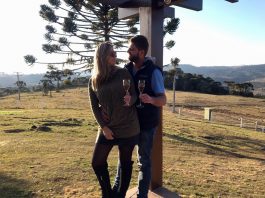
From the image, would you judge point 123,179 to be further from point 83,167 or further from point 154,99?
point 83,167

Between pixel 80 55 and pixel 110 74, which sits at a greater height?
pixel 80 55

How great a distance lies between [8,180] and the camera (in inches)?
192

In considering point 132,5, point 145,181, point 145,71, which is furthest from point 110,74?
point 132,5

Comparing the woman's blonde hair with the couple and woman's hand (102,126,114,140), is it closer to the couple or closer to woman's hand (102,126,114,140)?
the couple

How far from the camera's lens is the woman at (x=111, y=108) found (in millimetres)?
3250

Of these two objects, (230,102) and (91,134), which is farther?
(230,102)

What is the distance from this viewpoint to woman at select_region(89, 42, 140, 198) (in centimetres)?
325

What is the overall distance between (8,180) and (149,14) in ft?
9.41

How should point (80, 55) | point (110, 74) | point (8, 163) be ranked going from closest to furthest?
point (110, 74) → point (8, 163) → point (80, 55)

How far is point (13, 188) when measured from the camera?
456 cm

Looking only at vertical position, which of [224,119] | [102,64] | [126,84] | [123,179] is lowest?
[224,119]

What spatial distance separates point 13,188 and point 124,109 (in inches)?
85.7

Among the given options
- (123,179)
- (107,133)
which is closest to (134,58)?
(107,133)

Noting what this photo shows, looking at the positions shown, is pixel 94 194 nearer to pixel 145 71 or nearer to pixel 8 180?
pixel 8 180
